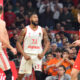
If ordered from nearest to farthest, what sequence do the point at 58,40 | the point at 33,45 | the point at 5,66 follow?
the point at 5,66
the point at 33,45
the point at 58,40

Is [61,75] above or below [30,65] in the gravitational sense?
below

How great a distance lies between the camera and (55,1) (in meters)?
16.6

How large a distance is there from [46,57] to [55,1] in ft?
17.2

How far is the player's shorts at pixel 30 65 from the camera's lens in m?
10.7

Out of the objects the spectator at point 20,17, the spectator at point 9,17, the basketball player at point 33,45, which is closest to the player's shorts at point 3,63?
the basketball player at point 33,45

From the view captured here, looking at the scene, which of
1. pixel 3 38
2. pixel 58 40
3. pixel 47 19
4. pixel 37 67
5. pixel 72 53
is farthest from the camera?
pixel 47 19

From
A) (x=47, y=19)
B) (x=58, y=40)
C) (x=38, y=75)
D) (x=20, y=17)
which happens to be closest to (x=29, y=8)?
(x=20, y=17)

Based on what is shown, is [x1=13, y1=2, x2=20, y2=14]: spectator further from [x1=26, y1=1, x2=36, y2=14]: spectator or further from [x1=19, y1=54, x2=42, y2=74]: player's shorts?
[x1=19, y1=54, x2=42, y2=74]: player's shorts

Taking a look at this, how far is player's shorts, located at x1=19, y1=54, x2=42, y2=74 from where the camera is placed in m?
10.7

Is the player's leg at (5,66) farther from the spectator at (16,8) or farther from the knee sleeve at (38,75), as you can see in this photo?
the spectator at (16,8)

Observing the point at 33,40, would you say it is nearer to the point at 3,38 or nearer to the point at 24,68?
the point at 24,68

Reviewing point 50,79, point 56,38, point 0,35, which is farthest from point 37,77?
point 56,38

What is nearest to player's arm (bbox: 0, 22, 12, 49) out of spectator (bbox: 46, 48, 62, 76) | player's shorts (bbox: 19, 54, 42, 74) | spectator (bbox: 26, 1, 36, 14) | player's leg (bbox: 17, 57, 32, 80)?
player's shorts (bbox: 19, 54, 42, 74)

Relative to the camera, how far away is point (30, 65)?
1093 cm
